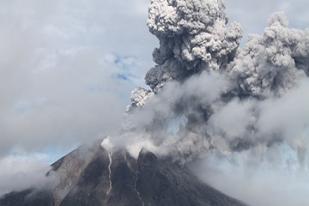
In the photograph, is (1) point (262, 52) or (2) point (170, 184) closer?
(1) point (262, 52)

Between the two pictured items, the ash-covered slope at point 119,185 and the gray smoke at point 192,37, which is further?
the ash-covered slope at point 119,185

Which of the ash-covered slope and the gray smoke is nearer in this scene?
the gray smoke

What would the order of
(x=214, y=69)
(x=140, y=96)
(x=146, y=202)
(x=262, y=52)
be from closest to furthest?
(x=262, y=52) < (x=214, y=69) < (x=140, y=96) < (x=146, y=202)

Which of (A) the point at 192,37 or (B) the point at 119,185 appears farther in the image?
(B) the point at 119,185

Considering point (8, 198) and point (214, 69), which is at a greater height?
point (8, 198)

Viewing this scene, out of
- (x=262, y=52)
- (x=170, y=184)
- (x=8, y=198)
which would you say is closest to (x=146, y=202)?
(x=170, y=184)

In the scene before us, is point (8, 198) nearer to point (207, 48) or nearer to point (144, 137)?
point (144, 137)

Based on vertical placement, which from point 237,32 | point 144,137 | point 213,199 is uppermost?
point 144,137

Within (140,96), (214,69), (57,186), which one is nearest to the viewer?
(214,69)
